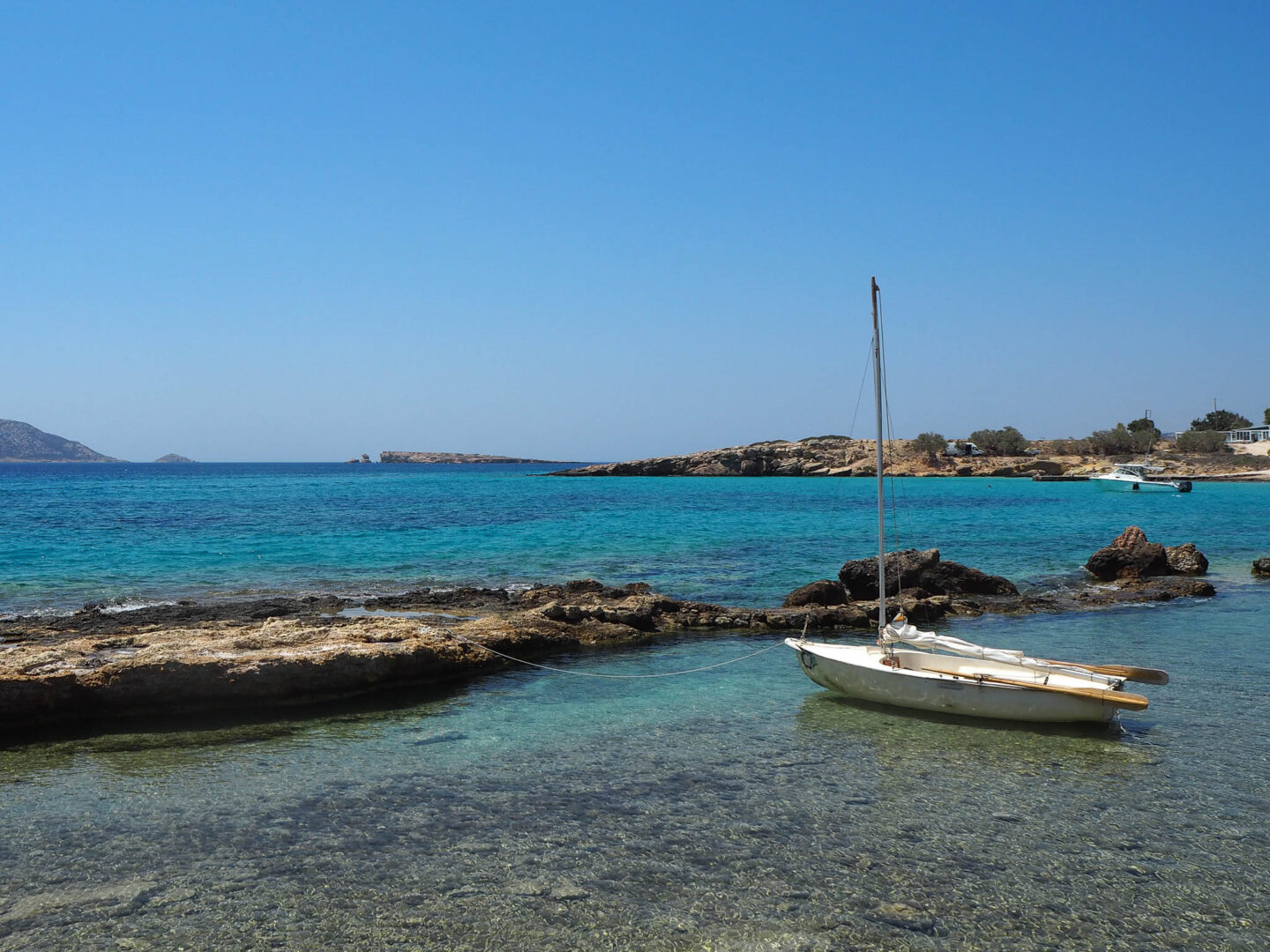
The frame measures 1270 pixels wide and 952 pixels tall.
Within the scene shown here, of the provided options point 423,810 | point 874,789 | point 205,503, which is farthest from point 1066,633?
point 205,503

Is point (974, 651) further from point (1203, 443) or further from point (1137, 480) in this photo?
point (1203, 443)

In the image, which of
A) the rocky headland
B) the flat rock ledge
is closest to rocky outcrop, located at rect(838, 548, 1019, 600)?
the flat rock ledge

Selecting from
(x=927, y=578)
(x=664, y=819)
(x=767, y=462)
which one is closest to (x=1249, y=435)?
(x=767, y=462)

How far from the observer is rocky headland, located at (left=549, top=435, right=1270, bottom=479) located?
335 ft

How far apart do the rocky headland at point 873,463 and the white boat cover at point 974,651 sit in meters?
87.9

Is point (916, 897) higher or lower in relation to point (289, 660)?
lower

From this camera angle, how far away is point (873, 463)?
12412cm

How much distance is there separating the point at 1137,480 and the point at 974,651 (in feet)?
280

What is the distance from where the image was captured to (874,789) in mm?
10664

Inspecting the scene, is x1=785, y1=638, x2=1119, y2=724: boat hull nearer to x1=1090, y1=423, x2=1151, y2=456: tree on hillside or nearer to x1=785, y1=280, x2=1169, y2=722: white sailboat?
x1=785, y1=280, x2=1169, y2=722: white sailboat

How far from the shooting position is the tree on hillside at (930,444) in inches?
5087

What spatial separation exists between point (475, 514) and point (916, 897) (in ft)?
172

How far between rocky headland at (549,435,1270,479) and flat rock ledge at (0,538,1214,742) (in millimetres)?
78056

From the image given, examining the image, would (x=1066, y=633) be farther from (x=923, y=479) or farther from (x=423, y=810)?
(x=923, y=479)
